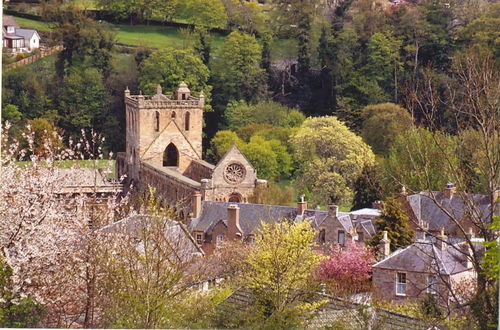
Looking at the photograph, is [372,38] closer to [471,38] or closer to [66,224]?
[471,38]

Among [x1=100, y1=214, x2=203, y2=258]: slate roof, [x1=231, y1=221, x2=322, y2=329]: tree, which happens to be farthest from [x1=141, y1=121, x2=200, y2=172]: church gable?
[x1=231, y1=221, x2=322, y2=329]: tree

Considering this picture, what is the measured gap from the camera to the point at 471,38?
94.8ft

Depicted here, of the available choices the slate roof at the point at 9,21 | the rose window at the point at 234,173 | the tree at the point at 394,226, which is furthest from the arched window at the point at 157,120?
the tree at the point at 394,226

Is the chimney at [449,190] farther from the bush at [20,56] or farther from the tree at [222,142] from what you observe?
the tree at [222,142]

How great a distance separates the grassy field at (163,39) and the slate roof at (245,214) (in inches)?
324

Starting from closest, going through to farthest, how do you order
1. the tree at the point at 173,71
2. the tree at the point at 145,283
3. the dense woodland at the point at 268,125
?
the tree at the point at 145,283 < the dense woodland at the point at 268,125 < the tree at the point at 173,71

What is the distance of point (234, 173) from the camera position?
24.6 m

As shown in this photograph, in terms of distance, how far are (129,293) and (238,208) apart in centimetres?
916

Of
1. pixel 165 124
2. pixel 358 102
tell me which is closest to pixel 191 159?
pixel 165 124

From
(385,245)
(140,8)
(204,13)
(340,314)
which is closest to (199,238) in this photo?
(385,245)

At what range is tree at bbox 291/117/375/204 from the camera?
83.6ft

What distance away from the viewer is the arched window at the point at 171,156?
91.1 ft

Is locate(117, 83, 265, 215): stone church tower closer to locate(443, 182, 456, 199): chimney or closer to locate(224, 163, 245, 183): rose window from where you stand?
locate(224, 163, 245, 183): rose window

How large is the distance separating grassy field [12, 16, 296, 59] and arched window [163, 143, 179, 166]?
3068 mm
